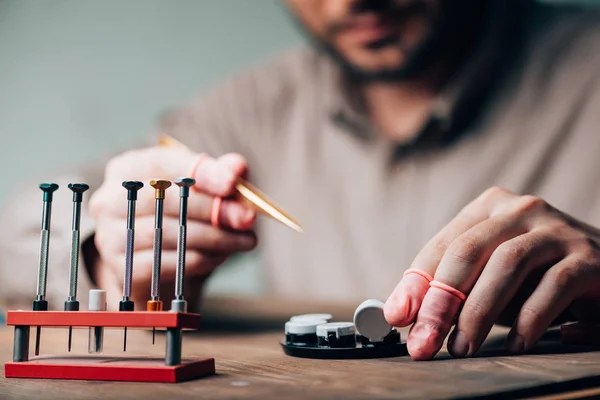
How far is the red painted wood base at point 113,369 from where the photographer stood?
1.49 feet

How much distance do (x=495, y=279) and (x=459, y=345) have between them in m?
0.07

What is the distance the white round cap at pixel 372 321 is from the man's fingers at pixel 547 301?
0.39 ft

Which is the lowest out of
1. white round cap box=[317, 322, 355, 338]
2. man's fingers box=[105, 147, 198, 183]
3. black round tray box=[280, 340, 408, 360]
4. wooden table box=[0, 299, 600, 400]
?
wooden table box=[0, 299, 600, 400]

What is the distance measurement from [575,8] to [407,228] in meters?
0.80

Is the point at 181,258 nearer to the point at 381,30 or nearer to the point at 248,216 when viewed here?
the point at 248,216

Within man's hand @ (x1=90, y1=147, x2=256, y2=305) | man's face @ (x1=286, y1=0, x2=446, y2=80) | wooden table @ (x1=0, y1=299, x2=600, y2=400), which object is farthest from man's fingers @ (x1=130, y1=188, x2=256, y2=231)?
man's face @ (x1=286, y1=0, x2=446, y2=80)

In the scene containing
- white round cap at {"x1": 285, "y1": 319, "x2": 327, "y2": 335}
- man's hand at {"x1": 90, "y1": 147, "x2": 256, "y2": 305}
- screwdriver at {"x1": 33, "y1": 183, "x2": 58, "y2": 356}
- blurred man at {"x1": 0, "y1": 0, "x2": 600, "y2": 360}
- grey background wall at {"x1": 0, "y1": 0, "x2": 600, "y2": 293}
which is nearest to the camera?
screwdriver at {"x1": 33, "y1": 183, "x2": 58, "y2": 356}

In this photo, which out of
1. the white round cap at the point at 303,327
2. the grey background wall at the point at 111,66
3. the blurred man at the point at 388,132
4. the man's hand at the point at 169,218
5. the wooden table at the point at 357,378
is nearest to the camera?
the wooden table at the point at 357,378

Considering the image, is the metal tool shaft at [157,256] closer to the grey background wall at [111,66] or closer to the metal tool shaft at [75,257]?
the metal tool shaft at [75,257]

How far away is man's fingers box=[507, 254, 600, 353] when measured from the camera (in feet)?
1.87

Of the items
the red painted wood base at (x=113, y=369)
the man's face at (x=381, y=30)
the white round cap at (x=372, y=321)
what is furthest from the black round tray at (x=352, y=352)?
the man's face at (x=381, y=30)

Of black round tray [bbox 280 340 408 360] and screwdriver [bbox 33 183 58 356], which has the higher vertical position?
screwdriver [bbox 33 183 58 356]

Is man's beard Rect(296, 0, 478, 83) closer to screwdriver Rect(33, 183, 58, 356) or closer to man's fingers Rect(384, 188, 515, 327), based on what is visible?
man's fingers Rect(384, 188, 515, 327)

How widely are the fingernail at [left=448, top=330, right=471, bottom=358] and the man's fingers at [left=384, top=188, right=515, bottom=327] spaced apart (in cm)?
4
